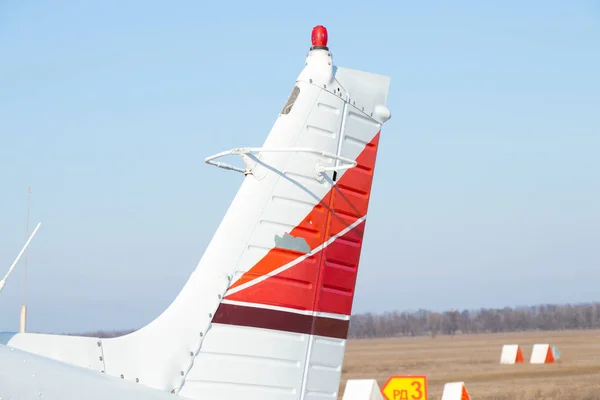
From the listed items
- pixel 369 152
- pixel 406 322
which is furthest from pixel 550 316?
pixel 369 152

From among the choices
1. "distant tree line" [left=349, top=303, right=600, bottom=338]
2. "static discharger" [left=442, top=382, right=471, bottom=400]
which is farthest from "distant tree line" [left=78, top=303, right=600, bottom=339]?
"static discharger" [left=442, top=382, right=471, bottom=400]

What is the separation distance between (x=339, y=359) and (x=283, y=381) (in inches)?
21.6

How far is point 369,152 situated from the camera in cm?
654

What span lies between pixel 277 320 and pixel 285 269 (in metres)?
0.33

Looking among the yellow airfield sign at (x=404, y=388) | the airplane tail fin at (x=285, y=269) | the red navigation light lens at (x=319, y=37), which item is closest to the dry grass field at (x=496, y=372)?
the yellow airfield sign at (x=404, y=388)

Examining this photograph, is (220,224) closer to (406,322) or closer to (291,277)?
(291,277)

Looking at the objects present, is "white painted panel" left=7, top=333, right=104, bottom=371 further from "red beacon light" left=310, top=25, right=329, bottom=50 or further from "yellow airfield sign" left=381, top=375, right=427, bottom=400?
"yellow airfield sign" left=381, top=375, right=427, bottom=400

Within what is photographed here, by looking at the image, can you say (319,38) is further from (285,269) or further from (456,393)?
(456,393)

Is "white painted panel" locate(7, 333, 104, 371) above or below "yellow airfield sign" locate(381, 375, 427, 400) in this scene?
above

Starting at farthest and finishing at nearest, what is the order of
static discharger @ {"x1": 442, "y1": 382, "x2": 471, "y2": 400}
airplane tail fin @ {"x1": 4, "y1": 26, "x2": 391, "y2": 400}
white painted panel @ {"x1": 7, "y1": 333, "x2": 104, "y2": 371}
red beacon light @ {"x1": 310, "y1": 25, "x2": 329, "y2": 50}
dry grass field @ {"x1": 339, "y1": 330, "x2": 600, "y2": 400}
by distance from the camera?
dry grass field @ {"x1": 339, "y1": 330, "x2": 600, "y2": 400} → static discharger @ {"x1": 442, "y1": 382, "x2": 471, "y2": 400} → red beacon light @ {"x1": 310, "y1": 25, "x2": 329, "y2": 50} → airplane tail fin @ {"x1": 4, "y1": 26, "x2": 391, "y2": 400} → white painted panel @ {"x1": 7, "y1": 333, "x2": 104, "y2": 371}

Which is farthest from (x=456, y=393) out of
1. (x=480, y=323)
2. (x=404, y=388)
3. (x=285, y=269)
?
(x=480, y=323)

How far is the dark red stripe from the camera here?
5715mm

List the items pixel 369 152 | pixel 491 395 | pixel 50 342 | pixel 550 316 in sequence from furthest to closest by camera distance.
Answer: pixel 550 316 → pixel 491 395 → pixel 369 152 → pixel 50 342

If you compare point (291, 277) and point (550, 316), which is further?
point (550, 316)
